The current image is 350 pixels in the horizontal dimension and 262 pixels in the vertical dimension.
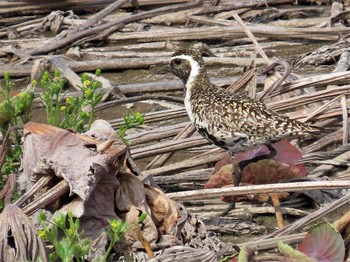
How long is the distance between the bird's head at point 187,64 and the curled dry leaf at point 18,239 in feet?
7.20

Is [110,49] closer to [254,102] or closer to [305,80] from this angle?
[305,80]

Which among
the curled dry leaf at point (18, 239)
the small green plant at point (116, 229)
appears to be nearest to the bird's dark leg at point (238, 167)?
the small green plant at point (116, 229)

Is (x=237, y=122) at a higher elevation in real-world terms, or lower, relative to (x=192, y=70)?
lower

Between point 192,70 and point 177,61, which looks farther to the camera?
point 177,61

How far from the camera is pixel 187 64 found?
21.9 feet

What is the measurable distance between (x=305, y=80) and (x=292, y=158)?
1141mm

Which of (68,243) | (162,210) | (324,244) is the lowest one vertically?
(162,210)

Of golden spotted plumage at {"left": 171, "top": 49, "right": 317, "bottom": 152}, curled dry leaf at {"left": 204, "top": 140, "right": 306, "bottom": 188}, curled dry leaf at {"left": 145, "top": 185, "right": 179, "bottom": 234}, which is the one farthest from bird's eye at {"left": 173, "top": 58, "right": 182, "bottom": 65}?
curled dry leaf at {"left": 145, "top": 185, "right": 179, "bottom": 234}

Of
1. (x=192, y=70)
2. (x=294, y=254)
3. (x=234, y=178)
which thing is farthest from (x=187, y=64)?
(x=294, y=254)

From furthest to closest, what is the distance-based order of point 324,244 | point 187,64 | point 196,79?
1. point 187,64
2. point 196,79
3. point 324,244

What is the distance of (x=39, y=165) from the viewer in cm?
505

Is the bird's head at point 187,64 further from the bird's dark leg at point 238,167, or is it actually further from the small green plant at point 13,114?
the small green plant at point 13,114

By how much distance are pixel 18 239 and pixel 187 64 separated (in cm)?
239

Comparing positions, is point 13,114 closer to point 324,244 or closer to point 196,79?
point 196,79
